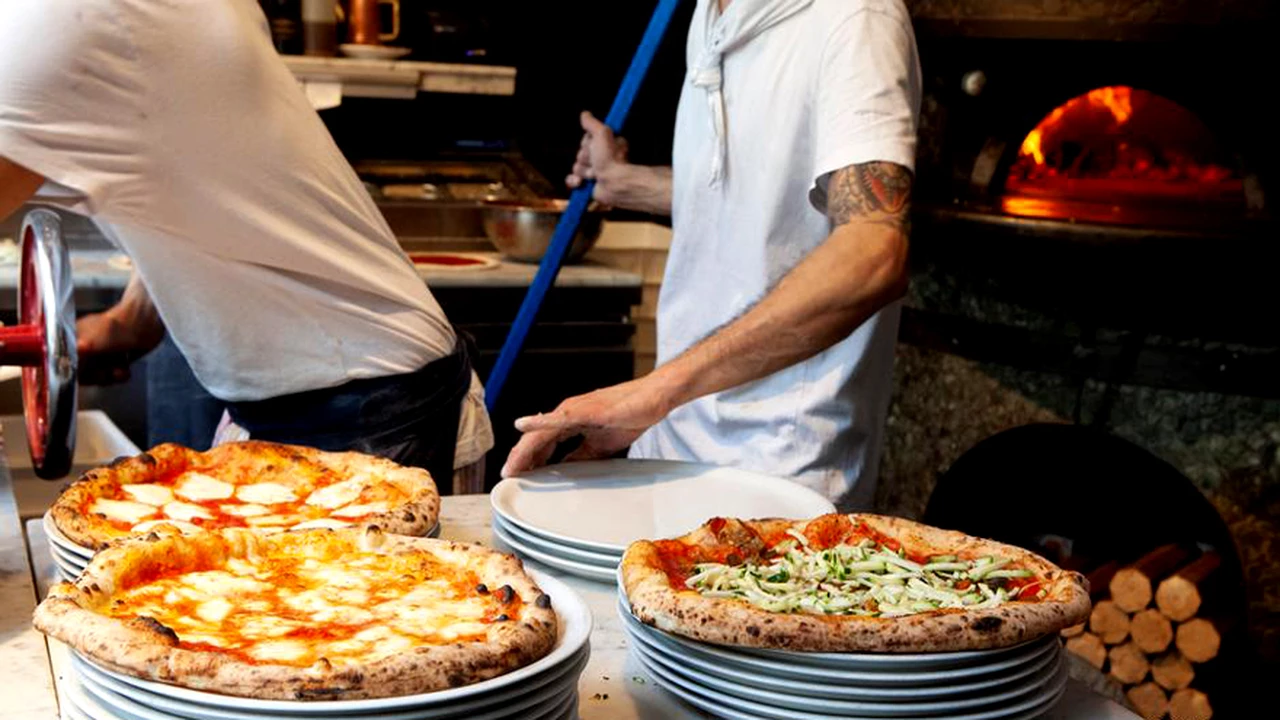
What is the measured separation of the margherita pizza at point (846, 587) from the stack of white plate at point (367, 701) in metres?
0.13

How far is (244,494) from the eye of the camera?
1965 millimetres

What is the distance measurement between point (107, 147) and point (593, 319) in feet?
10.6

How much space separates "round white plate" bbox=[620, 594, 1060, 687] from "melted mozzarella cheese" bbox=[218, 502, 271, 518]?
692mm

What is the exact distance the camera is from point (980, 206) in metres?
3.79

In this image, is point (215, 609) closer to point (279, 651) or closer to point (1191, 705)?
point (279, 651)

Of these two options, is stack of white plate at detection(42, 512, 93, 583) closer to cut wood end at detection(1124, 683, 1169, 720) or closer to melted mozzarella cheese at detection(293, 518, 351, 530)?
melted mozzarella cheese at detection(293, 518, 351, 530)

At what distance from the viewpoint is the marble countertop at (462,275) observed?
15.3 ft

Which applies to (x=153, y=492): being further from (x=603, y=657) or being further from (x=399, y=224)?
(x=399, y=224)

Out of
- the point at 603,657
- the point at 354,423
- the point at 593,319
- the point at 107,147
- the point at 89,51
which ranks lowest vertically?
the point at 593,319

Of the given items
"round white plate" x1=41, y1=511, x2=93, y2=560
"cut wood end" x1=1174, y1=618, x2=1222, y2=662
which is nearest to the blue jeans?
"round white plate" x1=41, y1=511, x2=93, y2=560

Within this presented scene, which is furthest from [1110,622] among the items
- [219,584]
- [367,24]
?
[367,24]

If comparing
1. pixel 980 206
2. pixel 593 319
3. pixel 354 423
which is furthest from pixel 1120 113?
pixel 354 423

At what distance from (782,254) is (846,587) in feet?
3.87

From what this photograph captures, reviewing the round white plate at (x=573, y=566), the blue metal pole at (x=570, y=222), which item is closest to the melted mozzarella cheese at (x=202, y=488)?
the round white plate at (x=573, y=566)
